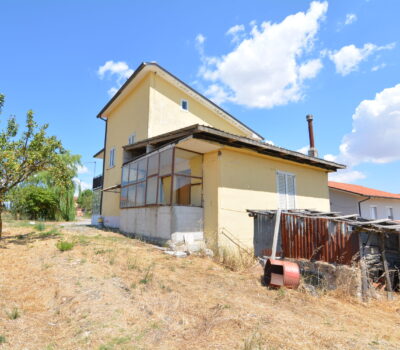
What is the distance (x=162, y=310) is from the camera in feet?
14.9

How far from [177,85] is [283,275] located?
12.1 metres

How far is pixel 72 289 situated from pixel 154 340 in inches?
98.0

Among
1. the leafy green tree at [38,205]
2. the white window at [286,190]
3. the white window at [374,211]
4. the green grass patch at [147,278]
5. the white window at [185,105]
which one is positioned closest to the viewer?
the green grass patch at [147,278]

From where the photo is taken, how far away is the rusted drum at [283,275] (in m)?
5.94

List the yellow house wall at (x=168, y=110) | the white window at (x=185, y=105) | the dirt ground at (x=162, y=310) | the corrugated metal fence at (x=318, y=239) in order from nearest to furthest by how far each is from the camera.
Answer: the dirt ground at (x=162, y=310), the corrugated metal fence at (x=318, y=239), the yellow house wall at (x=168, y=110), the white window at (x=185, y=105)

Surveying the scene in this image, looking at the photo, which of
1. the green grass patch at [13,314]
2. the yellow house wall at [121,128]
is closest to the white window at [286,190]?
the yellow house wall at [121,128]

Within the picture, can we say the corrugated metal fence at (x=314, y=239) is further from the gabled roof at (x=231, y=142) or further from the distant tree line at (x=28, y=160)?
the distant tree line at (x=28, y=160)

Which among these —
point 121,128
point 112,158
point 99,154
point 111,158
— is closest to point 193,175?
point 121,128

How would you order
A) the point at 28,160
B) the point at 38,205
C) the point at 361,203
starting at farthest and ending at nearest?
1. the point at 38,205
2. the point at 361,203
3. the point at 28,160

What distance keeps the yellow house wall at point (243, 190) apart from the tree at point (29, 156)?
5.52 meters

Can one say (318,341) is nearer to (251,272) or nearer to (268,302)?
(268,302)

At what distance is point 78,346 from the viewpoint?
3.42 meters

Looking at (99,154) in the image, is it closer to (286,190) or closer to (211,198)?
(211,198)

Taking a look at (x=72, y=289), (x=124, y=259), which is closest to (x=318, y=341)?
(x=72, y=289)
